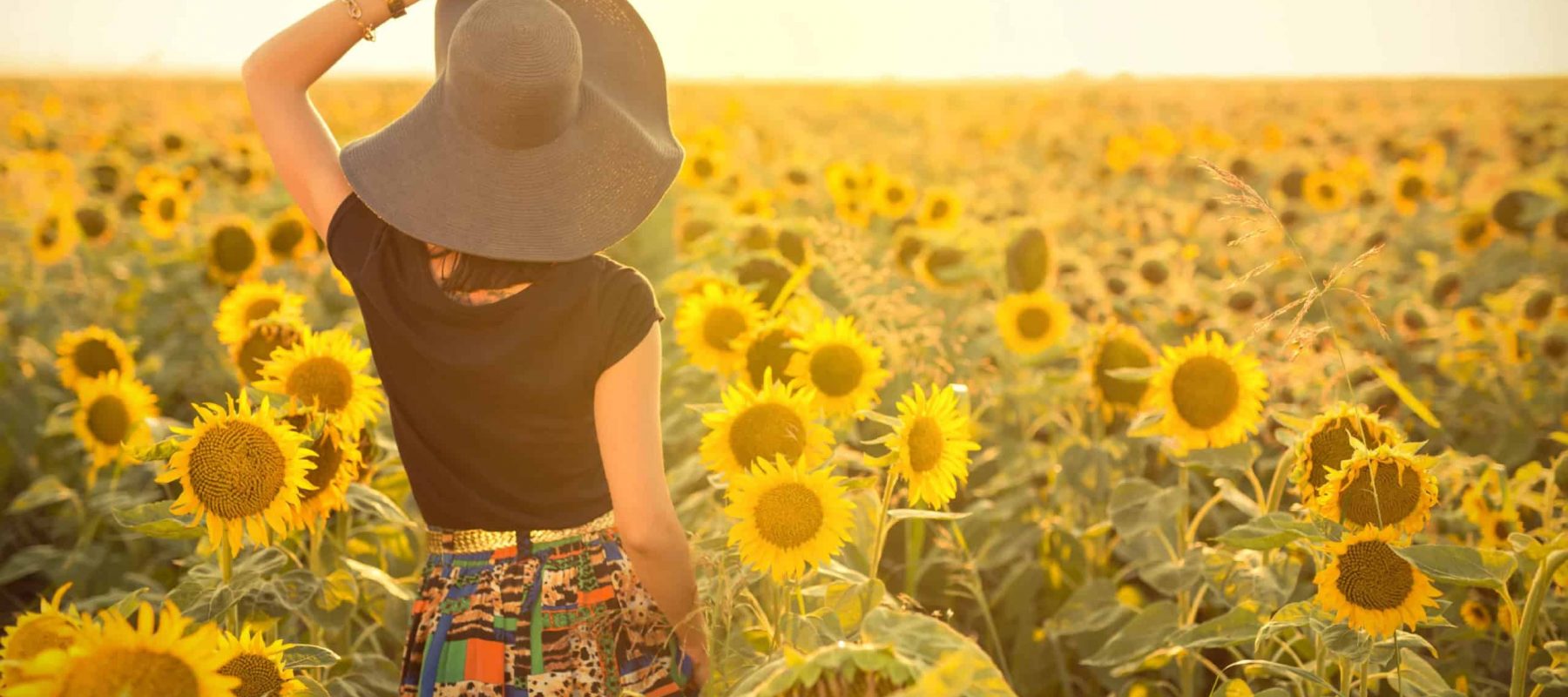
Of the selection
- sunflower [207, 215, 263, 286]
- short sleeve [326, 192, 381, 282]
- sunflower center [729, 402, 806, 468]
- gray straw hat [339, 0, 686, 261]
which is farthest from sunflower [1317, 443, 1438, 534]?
sunflower [207, 215, 263, 286]

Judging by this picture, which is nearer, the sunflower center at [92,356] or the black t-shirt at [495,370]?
the black t-shirt at [495,370]

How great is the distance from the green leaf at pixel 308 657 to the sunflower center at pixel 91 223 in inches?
189

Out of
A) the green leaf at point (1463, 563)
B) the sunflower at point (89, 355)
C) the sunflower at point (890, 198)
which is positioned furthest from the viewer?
the sunflower at point (890, 198)

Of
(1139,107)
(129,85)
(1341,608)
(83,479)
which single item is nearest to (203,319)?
(83,479)

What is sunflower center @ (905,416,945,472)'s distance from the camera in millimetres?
2158

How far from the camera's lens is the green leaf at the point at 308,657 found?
1.93m

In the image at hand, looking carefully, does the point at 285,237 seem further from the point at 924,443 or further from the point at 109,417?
the point at 924,443

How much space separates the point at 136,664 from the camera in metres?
1.41

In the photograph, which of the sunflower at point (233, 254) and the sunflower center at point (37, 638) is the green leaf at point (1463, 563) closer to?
the sunflower center at point (37, 638)

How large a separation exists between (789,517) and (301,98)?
117 cm

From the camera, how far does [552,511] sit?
205 cm

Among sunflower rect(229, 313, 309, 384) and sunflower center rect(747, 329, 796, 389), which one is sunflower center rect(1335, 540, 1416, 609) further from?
sunflower rect(229, 313, 309, 384)

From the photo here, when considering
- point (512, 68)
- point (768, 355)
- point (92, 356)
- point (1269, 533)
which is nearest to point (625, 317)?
point (512, 68)

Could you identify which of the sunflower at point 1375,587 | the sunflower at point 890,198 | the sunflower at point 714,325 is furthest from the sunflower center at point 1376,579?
the sunflower at point 890,198
